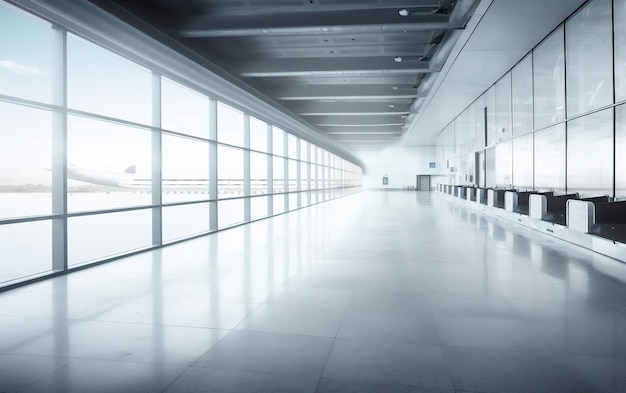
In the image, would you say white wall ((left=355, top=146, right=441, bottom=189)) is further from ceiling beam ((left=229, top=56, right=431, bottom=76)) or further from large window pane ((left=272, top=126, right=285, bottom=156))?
ceiling beam ((left=229, top=56, right=431, bottom=76))

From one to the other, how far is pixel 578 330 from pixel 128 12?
27.1ft

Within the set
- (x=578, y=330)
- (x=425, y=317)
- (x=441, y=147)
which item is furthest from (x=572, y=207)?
(x=441, y=147)

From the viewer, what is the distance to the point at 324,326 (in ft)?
12.6

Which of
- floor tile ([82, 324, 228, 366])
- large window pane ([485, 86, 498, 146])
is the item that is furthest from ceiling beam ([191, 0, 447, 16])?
large window pane ([485, 86, 498, 146])

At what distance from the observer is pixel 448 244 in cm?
878

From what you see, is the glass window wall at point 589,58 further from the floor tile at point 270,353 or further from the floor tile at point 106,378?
the floor tile at point 106,378

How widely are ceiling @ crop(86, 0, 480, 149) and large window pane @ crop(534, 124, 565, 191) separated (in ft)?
11.5

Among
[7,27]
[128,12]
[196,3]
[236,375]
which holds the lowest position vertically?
[236,375]

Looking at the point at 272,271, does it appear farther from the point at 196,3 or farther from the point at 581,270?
the point at 196,3

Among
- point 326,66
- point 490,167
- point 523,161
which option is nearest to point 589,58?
point 523,161

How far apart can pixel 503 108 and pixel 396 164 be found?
30622 millimetres

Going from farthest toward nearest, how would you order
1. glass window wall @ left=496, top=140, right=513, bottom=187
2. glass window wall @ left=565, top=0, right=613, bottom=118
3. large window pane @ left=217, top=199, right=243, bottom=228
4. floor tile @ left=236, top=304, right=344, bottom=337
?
large window pane @ left=217, top=199, right=243, bottom=228
glass window wall @ left=496, top=140, right=513, bottom=187
glass window wall @ left=565, top=0, right=613, bottom=118
floor tile @ left=236, top=304, right=344, bottom=337

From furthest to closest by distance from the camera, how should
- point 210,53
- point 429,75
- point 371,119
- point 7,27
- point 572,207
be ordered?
point 7,27, point 371,119, point 429,75, point 210,53, point 572,207

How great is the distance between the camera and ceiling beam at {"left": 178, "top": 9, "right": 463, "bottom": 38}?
817cm
